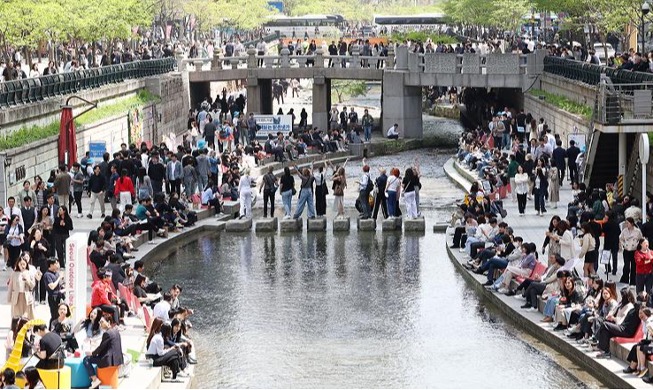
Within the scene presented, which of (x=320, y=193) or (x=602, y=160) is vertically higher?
(x=602, y=160)

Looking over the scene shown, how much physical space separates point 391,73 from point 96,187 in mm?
31553

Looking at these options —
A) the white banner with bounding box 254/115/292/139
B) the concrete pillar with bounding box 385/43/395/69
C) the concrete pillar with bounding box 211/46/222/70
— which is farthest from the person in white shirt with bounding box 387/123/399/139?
the concrete pillar with bounding box 211/46/222/70

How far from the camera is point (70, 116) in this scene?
43594 millimetres

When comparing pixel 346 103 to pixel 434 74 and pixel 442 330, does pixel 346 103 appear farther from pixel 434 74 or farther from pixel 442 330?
pixel 442 330

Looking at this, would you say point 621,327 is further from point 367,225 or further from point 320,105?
point 320,105

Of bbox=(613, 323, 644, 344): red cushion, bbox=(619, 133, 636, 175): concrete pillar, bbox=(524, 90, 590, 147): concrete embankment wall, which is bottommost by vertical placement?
bbox=(524, 90, 590, 147): concrete embankment wall

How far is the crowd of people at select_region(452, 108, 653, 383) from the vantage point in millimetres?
24250

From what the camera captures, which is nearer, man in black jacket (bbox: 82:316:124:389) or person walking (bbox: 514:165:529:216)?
man in black jacket (bbox: 82:316:124:389)

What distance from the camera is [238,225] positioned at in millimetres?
40125

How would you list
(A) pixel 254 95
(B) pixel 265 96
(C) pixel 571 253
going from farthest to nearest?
(B) pixel 265 96 < (A) pixel 254 95 < (C) pixel 571 253

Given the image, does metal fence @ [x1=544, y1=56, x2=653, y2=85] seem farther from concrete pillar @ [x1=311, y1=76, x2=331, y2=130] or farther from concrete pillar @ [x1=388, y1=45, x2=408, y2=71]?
concrete pillar @ [x1=311, y1=76, x2=331, y2=130]

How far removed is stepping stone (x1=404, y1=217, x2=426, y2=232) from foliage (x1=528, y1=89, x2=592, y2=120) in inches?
412

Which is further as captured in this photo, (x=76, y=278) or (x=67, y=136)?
(x=67, y=136)

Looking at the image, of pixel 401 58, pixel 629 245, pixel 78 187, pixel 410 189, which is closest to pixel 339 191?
pixel 410 189
